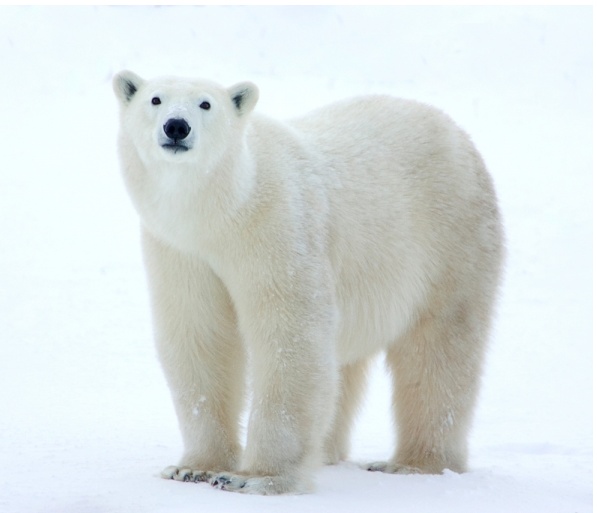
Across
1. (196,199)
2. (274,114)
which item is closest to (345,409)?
(196,199)

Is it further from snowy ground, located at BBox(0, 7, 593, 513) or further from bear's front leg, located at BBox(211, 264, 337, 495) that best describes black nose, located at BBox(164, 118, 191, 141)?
snowy ground, located at BBox(0, 7, 593, 513)

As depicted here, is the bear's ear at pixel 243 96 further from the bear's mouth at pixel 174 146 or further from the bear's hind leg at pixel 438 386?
the bear's hind leg at pixel 438 386

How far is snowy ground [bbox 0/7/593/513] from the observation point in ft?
17.7

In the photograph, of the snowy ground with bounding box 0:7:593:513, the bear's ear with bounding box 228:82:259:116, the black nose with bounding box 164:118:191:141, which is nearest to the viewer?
the black nose with bounding box 164:118:191:141

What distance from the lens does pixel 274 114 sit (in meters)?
15.3

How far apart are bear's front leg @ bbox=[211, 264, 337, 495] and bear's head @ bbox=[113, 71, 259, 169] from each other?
71cm

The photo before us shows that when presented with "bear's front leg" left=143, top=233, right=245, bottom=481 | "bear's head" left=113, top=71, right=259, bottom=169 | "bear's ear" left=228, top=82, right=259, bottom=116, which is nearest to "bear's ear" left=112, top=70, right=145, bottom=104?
"bear's head" left=113, top=71, right=259, bottom=169

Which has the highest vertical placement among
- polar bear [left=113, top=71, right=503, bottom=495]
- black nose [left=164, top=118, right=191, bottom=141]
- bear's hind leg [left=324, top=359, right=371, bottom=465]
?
black nose [left=164, top=118, right=191, bottom=141]

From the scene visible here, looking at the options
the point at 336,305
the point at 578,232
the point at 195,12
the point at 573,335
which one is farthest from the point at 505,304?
the point at 195,12

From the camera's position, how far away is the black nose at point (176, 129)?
15.3 ft

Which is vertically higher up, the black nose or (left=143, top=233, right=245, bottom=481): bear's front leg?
the black nose

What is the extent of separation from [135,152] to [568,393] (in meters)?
5.13

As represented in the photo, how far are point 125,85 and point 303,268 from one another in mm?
1243

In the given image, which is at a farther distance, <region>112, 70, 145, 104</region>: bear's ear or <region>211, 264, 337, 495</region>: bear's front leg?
<region>112, 70, 145, 104</region>: bear's ear
